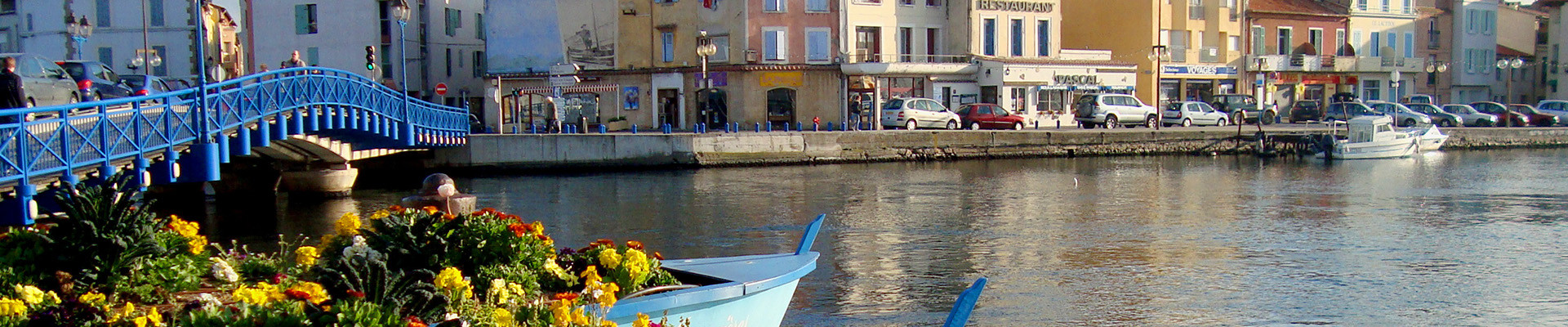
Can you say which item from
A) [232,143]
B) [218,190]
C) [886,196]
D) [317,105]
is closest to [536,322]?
[232,143]

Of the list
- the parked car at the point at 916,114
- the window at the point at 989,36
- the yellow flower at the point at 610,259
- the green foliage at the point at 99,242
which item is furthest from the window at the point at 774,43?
the green foliage at the point at 99,242

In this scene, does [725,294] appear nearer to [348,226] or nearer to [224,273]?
[348,226]

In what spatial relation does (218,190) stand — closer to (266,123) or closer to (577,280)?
(266,123)

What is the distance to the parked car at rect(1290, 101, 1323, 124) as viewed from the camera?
2251 inches

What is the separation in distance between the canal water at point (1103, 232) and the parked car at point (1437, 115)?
48.8 ft

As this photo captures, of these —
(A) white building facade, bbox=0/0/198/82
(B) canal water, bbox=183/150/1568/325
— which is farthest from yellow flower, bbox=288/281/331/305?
(A) white building facade, bbox=0/0/198/82

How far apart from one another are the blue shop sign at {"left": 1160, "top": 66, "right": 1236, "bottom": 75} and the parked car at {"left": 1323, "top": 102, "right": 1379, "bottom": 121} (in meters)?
7.03

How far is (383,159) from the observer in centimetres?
3850

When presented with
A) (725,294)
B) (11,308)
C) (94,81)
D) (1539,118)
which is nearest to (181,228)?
(11,308)

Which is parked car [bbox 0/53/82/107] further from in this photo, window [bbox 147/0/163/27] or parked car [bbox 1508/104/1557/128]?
parked car [bbox 1508/104/1557/128]

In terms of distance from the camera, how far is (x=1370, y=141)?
4619cm

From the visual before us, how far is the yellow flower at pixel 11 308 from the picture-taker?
7.02m

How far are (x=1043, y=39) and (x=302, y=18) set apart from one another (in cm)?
2903

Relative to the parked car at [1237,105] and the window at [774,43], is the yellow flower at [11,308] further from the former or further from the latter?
the parked car at [1237,105]
